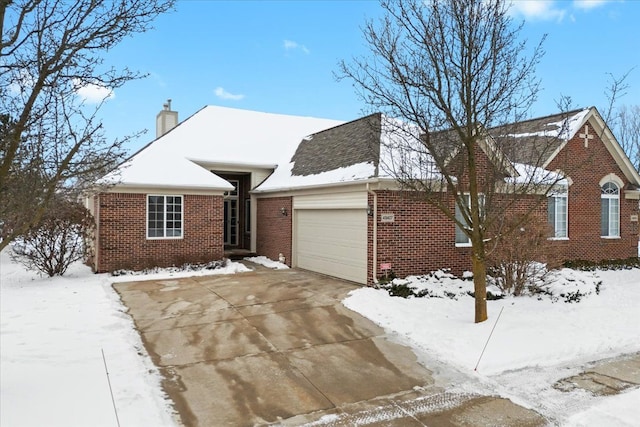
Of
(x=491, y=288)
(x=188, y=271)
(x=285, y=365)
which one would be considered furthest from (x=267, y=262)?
(x=285, y=365)

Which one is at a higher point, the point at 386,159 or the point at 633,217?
the point at 386,159

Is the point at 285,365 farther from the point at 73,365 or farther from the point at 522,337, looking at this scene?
the point at 522,337

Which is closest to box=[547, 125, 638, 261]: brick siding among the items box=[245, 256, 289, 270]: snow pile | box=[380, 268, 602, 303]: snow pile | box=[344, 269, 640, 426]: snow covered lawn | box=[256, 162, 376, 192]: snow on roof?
box=[380, 268, 602, 303]: snow pile

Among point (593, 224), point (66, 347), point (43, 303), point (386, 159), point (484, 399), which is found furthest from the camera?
point (593, 224)

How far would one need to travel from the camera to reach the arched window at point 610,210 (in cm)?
1723

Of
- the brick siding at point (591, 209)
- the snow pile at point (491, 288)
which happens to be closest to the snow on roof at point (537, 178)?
the brick siding at point (591, 209)

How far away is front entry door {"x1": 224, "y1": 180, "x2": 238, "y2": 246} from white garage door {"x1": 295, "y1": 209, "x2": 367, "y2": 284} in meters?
5.51

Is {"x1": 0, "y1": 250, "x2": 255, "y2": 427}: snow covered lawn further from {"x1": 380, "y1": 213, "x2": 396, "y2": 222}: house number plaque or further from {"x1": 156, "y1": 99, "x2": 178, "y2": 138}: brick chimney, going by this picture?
{"x1": 156, "y1": 99, "x2": 178, "y2": 138}: brick chimney

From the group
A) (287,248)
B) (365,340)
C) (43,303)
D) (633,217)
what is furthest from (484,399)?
(633,217)

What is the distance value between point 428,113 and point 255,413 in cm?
577

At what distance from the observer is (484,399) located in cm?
529

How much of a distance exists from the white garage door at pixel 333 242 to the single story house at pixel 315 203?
4cm

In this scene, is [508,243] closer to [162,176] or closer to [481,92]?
[481,92]

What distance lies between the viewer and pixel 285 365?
20.8ft
